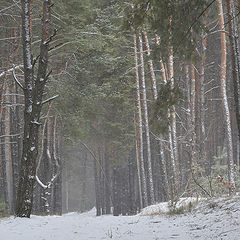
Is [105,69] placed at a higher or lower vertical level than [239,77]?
higher

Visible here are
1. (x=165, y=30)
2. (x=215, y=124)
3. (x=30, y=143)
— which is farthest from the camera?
(x=215, y=124)

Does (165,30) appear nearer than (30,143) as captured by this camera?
Yes

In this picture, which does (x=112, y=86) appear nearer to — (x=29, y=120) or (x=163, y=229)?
(x=29, y=120)

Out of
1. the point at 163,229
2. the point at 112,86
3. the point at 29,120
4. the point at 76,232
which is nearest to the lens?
the point at 76,232

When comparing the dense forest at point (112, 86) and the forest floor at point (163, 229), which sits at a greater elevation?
the dense forest at point (112, 86)

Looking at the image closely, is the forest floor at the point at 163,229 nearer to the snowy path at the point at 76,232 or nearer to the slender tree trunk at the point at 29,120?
the snowy path at the point at 76,232

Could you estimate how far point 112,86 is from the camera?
1653 centimetres

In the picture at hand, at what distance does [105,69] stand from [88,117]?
2.48 meters

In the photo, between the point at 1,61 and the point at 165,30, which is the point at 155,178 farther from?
the point at 165,30

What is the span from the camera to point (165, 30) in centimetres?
670

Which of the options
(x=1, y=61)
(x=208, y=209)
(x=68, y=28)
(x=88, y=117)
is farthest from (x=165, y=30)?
(x=88, y=117)

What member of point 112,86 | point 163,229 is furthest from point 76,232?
point 112,86

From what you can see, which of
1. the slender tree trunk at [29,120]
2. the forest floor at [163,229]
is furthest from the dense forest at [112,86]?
the forest floor at [163,229]

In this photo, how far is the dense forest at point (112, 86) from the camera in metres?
6.95
